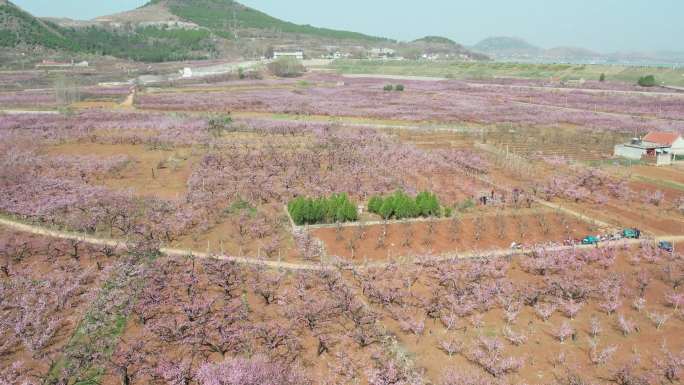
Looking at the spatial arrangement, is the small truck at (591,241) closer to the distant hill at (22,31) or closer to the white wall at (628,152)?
the white wall at (628,152)

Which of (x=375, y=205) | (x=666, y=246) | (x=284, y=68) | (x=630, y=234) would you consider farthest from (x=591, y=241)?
(x=284, y=68)

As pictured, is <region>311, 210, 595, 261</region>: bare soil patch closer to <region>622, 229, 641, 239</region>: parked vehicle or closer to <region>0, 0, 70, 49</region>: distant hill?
<region>622, 229, 641, 239</region>: parked vehicle

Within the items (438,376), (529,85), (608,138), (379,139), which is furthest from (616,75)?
(438,376)

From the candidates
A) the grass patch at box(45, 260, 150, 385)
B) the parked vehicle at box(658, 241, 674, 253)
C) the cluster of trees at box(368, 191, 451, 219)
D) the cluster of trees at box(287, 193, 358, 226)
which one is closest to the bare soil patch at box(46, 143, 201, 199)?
the cluster of trees at box(287, 193, 358, 226)

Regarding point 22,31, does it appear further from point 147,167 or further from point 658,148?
point 658,148

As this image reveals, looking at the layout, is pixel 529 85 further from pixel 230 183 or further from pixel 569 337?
pixel 569 337

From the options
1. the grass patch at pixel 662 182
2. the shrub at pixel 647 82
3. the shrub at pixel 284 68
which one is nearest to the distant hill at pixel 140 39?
the shrub at pixel 284 68
